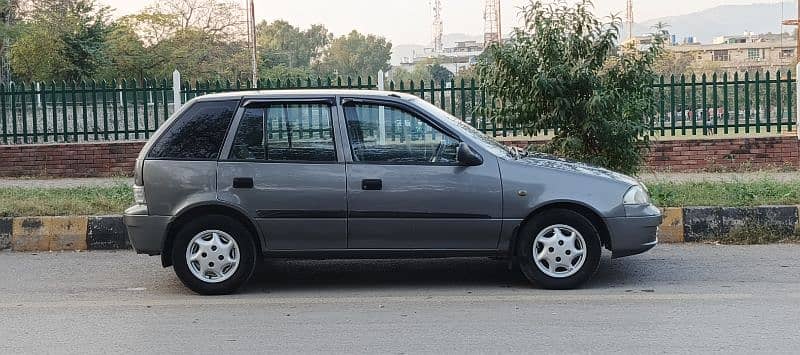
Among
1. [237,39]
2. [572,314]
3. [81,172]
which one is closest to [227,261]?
[572,314]

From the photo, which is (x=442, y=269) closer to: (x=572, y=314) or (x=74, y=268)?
(x=572, y=314)

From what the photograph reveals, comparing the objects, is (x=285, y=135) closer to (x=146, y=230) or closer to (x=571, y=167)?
(x=146, y=230)

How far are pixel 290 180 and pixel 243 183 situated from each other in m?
0.35

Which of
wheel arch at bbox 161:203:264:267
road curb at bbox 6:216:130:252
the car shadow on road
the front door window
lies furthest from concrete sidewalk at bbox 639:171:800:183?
wheel arch at bbox 161:203:264:267

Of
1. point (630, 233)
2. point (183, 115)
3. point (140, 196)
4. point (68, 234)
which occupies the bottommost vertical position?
point (68, 234)

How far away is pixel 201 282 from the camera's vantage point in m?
7.31

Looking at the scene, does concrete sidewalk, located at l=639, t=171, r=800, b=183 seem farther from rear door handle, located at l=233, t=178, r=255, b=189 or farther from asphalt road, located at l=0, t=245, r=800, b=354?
rear door handle, located at l=233, t=178, r=255, b=189

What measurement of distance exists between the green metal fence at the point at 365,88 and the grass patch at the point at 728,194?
4216mm

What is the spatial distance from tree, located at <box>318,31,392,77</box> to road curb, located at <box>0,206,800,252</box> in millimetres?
65458

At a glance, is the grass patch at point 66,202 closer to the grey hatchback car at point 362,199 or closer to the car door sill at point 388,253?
the grey hatchback car at point 362,199

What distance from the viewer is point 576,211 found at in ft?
24.0

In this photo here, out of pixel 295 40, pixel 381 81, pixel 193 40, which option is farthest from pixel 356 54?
pixel 381 81

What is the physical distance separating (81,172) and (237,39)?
1678 inches

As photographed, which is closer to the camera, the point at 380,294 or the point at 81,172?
the point at 380,294
